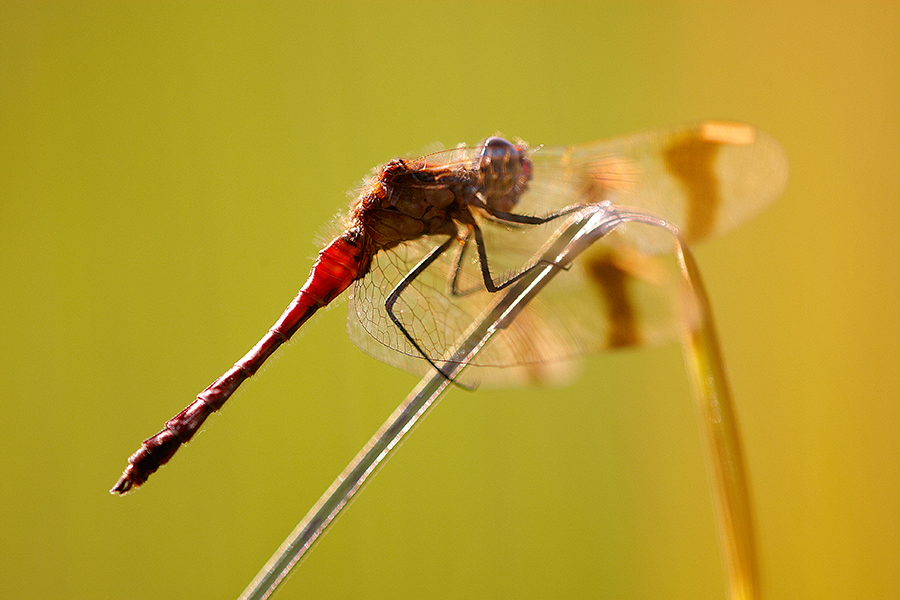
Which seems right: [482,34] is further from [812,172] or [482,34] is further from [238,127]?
[812,172]

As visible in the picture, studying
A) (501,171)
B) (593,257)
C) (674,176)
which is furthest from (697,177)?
(501,171)

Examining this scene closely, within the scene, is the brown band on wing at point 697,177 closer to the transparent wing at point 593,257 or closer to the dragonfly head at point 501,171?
the transparent wing at point 593,257

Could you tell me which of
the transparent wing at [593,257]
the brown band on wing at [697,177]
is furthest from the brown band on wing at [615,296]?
the brown band on wing at [697,177]

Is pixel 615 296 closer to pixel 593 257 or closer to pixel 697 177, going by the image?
pixel 593 257

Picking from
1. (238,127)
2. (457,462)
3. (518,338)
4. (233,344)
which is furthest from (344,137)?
(518,338)

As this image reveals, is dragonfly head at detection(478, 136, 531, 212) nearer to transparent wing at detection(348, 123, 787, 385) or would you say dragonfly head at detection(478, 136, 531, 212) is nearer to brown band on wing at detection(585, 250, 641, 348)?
transparent wing at detection(348, 123, 787, 385)

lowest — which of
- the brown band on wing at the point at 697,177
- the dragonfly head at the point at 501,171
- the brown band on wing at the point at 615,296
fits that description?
A: the brown band on wing at the point at 615,296

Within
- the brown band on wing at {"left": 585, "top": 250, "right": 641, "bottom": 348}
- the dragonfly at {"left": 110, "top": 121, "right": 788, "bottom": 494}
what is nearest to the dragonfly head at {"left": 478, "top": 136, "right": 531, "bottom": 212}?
the dragonfly at {"left": 110, "top": 121, "right": 788, "bottom": 494}
